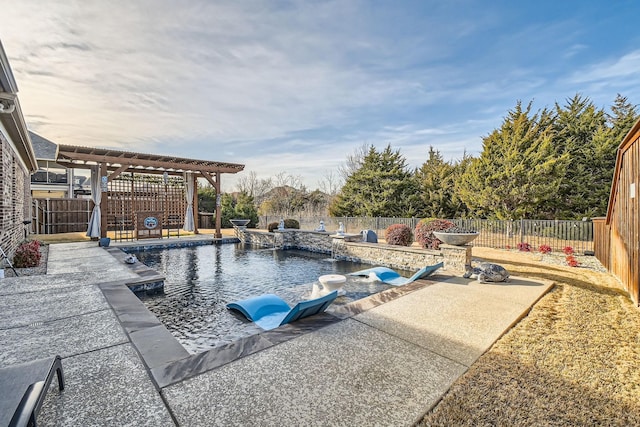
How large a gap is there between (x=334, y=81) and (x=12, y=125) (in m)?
9.28

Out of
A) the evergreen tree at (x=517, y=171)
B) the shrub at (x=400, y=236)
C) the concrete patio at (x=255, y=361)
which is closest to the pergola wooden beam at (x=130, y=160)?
the concrete patio at (x=255, y=361)

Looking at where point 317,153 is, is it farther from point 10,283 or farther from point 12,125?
point 10,283

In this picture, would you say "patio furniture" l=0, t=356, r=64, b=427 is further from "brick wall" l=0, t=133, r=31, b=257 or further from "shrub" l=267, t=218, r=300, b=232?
"shrub" l=267, t=218, r=300, b=232

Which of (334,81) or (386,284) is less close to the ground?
(334,81)

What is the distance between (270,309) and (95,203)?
12.0 meters

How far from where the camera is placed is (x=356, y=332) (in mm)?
3520

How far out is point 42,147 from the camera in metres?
19.3

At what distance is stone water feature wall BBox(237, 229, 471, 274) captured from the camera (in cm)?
736

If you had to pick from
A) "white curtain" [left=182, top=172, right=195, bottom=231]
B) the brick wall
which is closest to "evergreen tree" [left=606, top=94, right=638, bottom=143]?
"white curtain" [left=182, top=172, right=195, bottom=231]

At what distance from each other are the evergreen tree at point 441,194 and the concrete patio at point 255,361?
46.9ft

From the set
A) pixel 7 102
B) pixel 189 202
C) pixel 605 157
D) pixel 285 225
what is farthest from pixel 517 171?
pixel 7 102

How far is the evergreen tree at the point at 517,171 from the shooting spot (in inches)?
555

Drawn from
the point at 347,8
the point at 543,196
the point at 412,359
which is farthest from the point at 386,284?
the point at 543,196

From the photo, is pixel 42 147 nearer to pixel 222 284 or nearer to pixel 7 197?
pixel 7 197
